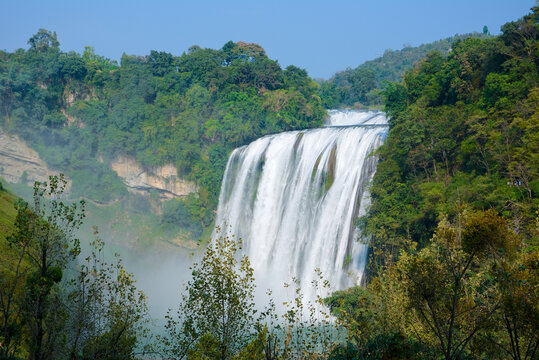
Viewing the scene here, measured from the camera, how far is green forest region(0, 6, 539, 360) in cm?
962

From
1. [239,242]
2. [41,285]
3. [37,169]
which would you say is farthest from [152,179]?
[239,242]

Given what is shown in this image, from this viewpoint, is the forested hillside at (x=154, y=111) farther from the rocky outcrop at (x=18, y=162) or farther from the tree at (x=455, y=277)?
the tree at (x=455, y=277)

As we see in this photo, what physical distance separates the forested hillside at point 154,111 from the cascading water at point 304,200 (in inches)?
183

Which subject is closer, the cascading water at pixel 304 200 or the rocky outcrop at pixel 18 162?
the cascading water at pixel 304 200

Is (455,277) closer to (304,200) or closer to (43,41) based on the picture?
(304,200)

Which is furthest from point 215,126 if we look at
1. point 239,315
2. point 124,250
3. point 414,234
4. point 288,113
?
point 239,315

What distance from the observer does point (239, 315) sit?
1019cm

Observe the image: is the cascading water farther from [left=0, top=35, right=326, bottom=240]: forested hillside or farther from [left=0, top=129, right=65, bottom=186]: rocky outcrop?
[left=0, top=129, right=65, bottom=186]: rocky outcrop

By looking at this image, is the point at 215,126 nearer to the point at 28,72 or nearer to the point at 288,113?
the point at 288,113

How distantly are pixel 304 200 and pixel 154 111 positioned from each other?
828 inches

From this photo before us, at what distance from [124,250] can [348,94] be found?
29229 millimetres

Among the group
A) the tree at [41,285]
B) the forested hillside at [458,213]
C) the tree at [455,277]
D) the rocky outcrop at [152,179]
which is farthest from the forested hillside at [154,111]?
the tree at [455,277]

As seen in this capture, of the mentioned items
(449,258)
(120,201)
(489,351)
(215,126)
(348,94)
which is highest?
(348,94)

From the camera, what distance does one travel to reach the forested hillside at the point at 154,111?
3944 centimetres
